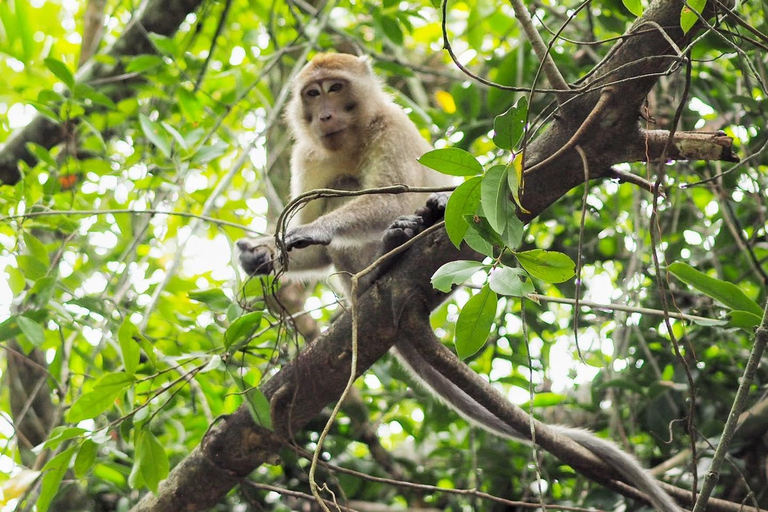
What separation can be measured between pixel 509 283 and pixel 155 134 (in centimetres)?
218

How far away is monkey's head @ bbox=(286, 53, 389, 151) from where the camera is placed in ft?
13.7

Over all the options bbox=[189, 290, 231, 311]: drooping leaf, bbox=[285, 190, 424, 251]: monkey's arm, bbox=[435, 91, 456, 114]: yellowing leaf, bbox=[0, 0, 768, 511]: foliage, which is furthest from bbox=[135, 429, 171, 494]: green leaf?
bbox=[435, 91, 456, 114]: yellowing leaf

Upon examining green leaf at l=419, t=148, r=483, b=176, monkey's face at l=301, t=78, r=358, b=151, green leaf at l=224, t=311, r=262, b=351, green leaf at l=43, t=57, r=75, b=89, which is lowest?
green leaf at l=224, t=311, r=262, b=351

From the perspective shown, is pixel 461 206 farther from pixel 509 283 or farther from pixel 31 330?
pixel 31 330

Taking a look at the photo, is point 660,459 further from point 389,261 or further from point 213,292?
point 213,292

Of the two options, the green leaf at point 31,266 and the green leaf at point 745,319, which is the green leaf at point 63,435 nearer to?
the green leaf at point 31,266

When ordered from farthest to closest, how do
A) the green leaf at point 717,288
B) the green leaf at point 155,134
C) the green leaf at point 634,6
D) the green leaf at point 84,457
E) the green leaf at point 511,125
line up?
the green leaf at point 155,134 → the green leaf at point 84,457 → the green leaf at point 634,6 → the green leaf at point 717,288 → the green leaf at point 511,125

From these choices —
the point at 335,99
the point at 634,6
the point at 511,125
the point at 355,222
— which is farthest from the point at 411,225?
the point at 511,125

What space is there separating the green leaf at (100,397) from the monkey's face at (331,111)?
1874 mm

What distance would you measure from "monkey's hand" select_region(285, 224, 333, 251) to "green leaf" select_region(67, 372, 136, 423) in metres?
0.88

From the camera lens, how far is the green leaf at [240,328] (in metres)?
2.66

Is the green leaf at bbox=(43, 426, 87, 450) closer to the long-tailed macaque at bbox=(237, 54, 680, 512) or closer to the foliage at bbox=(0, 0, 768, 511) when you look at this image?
the foliage at bbox=(0, 0, 768, 511)

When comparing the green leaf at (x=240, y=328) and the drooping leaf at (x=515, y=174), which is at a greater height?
the green leaf at (x=240, y=328)

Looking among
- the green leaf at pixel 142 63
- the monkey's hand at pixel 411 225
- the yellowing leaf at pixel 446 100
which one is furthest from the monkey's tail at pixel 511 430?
the yellowing leaf at pixel 446 100
